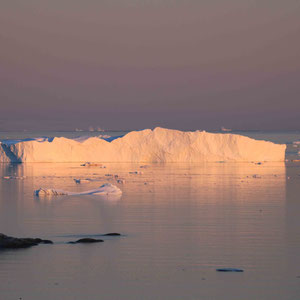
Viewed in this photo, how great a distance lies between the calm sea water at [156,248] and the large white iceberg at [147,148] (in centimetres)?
2110

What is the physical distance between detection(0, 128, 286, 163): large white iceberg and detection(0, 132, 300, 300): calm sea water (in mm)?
21104

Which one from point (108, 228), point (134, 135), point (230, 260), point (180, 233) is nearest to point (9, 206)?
point (108, 228)

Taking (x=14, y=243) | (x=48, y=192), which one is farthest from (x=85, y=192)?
(x=14, y=243)

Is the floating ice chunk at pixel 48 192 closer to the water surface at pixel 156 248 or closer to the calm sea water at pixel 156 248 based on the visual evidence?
the calm sea water at pixel 156 248

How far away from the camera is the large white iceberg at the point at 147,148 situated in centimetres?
4100

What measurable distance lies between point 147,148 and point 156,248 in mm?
32083

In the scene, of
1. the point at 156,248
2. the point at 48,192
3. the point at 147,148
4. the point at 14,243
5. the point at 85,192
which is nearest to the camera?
the point at 14,243

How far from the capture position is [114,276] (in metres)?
8.09

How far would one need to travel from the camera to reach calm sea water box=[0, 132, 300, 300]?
293 inches

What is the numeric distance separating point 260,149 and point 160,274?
3635 cm

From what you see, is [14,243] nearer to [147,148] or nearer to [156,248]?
[156,248]

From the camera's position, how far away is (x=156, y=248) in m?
10.1

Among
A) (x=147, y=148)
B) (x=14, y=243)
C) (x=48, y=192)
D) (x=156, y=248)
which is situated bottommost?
(x=156, y=248)

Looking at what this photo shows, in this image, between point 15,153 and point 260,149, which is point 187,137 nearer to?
point 260,149
